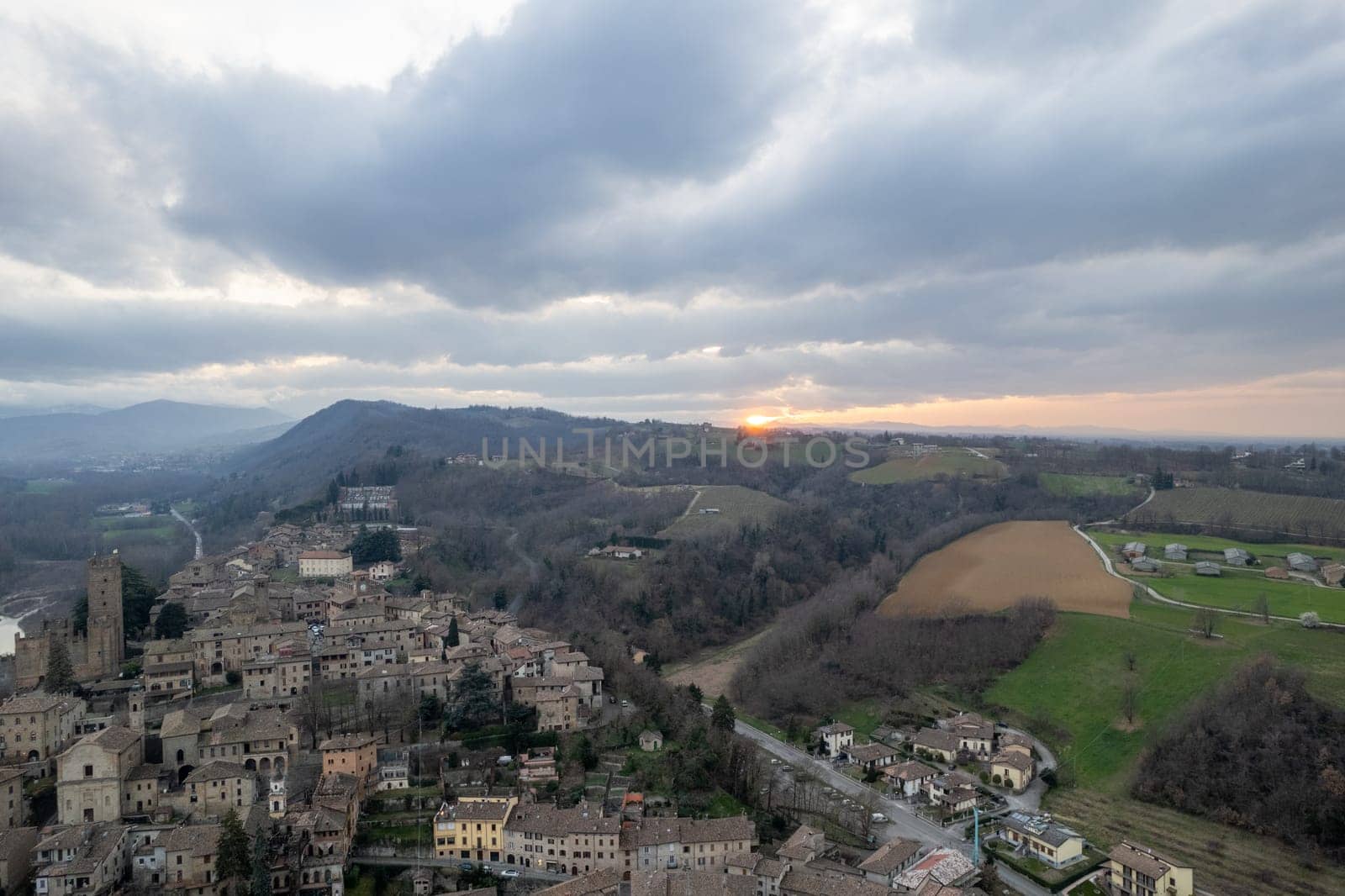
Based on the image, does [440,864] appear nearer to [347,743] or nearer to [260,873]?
[260,873]

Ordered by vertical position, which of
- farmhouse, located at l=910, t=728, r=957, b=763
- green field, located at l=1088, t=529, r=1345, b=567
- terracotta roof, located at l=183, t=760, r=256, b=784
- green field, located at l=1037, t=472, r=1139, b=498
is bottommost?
farmhouse, located at l=910, t=728, r=957, b=763

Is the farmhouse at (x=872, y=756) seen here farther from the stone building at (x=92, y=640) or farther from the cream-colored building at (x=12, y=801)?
the stone building at (x=92, y=640)

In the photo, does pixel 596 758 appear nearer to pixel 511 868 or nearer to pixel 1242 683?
pixel 511 868

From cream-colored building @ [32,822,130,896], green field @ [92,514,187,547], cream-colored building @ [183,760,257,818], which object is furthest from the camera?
green field @ [92,514,187,547]

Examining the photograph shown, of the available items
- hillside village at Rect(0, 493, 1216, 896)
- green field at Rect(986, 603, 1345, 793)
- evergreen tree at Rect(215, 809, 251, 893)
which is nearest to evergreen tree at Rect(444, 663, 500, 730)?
hillside village at Rect(0, 493, 1216, 896)

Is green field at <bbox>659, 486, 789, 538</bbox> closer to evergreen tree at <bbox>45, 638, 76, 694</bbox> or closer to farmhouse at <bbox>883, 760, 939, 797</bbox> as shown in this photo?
farmhouse at <bbox>883, 760, 939, 797</bbox>

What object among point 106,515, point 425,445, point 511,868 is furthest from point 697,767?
point 425,445
